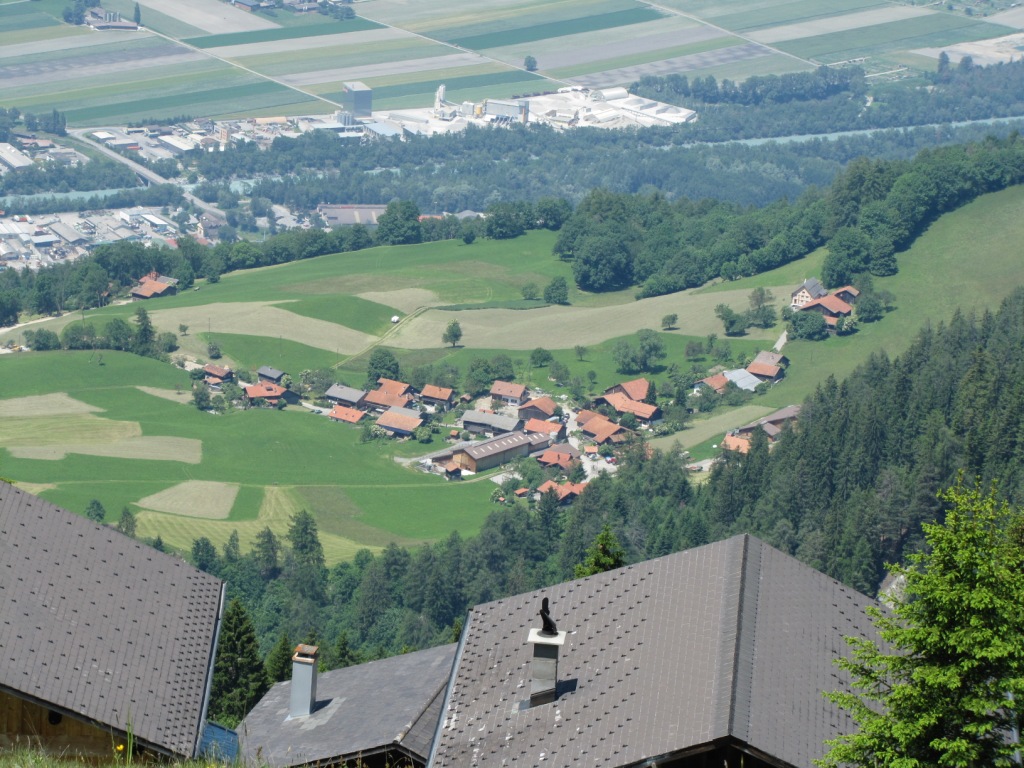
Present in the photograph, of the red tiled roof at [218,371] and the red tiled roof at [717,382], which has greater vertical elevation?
the red tiled roof at [717,382]

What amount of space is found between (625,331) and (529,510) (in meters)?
41.5

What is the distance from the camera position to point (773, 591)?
87.3 ft

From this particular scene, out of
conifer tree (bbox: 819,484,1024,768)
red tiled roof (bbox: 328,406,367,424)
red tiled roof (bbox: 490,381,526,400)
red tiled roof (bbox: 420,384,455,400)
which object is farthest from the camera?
red tiled roof (bbox: 420,384,455,400)

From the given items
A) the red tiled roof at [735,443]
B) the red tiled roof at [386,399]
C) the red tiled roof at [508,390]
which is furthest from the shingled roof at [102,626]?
the red tiled roof at [508,390]

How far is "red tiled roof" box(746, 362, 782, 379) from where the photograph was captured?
14300cm

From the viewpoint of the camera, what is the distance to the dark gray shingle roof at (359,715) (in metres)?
26.8

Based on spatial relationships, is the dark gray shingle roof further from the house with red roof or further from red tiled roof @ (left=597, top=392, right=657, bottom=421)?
the house with red roof

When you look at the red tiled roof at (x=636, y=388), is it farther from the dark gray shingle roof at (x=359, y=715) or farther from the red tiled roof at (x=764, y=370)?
the dark gray shingle roof at (x=359, y=715)

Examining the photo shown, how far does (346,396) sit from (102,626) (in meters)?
119

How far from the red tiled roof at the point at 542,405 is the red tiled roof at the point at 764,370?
53.4ft

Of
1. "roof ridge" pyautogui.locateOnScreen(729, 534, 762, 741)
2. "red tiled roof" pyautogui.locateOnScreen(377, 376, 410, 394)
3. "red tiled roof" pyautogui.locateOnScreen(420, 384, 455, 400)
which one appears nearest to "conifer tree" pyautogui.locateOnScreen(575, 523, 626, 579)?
"roof ridge" pyautogui.locateOnScreen(729, 534, 762, 741)

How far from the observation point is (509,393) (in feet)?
473

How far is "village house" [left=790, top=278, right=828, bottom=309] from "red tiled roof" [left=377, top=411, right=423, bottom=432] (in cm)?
3709

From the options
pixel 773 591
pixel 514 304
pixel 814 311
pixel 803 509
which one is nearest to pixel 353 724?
pixel 773 591
